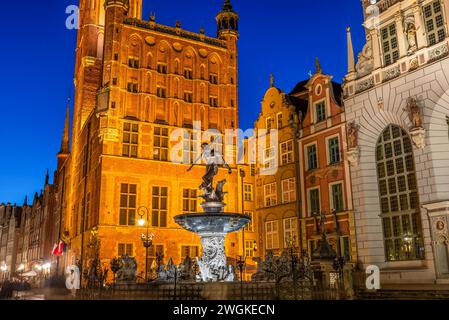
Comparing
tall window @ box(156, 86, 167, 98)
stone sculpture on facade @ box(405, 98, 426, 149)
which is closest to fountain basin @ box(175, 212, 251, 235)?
stone sculpture on facade @ box(405, 98, 426, 149)

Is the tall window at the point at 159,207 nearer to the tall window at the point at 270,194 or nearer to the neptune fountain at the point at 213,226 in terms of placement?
the tall window at the point at 270,194

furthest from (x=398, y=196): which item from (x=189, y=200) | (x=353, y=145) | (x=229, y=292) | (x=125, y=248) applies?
(x=125, y=248)

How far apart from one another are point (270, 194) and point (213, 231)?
14.3 meters

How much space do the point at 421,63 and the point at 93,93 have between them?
31.4m

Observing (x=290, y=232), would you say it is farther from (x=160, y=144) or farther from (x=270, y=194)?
(x=160, y=144)

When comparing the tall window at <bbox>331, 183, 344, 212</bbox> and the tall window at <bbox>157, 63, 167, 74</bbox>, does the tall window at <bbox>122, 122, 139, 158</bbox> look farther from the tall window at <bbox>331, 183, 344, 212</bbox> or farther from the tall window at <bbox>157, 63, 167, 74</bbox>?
the tall window at <bbox>331, 183, 344, 212</bbox>

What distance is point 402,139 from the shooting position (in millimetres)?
23125

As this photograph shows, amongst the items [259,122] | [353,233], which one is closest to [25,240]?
[259,122]

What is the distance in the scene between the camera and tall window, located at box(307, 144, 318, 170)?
93.1ft

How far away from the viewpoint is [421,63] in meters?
22.3

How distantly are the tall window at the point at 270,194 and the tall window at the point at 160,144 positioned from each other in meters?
7.92

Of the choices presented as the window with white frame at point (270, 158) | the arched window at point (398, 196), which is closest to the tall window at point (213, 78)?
the window with white frame at point (270, 158)

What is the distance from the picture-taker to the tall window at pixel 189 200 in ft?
110

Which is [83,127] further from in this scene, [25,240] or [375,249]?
[25,240]
